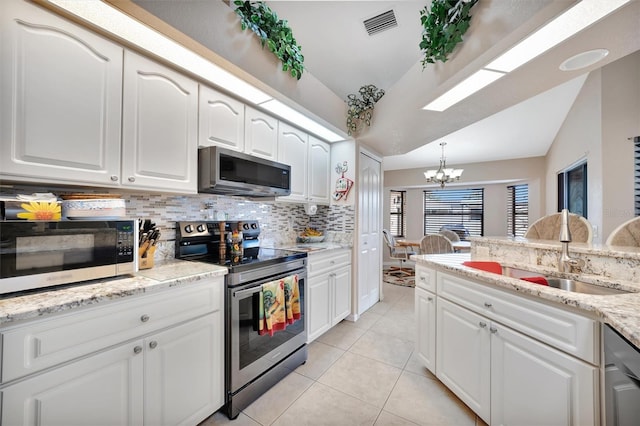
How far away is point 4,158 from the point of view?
1.05m

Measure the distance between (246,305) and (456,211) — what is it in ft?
20.5

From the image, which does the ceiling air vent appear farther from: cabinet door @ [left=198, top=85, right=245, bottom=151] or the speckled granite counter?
the speckled granite counter

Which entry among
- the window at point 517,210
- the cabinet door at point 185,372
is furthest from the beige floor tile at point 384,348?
the window at point 517,210

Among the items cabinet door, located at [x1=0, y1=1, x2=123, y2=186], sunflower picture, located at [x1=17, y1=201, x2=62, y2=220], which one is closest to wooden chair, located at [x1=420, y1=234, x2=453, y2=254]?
cabinet door, located at [x1=0, y1=1, x2=123, y2=186]

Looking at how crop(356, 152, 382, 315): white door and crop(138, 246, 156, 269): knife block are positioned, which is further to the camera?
crop(356, 152, 382, 315): white door

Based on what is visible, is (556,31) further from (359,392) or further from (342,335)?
(342,335)

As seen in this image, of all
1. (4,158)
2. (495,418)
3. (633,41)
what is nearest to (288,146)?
(4,158)

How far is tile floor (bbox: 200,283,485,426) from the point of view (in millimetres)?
1609

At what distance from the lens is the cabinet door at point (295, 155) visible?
2.48m

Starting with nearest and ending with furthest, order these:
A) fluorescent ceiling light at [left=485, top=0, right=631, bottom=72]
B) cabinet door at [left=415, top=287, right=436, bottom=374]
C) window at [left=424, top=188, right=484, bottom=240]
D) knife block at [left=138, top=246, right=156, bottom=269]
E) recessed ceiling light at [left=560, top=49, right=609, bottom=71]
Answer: fluorescent ceiling light at [left=485, top=0, right=631, bottom=72], recessed ceiling light at [left=560, top=49, right=609, bottom=71], knife block at [left=138, top=246, right=156, bottom=269], cabinet door at [left=415, top=287, right=436, bottom=374], window at [left=424, top=188, right=484, bottom=240]

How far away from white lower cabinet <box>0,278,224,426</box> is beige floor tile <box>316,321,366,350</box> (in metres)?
1.25

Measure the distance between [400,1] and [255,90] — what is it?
121cm

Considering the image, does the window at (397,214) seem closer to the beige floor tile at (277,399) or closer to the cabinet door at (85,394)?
the beige floor tile at (277,399)

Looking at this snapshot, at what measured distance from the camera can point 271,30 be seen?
179 centimetres
